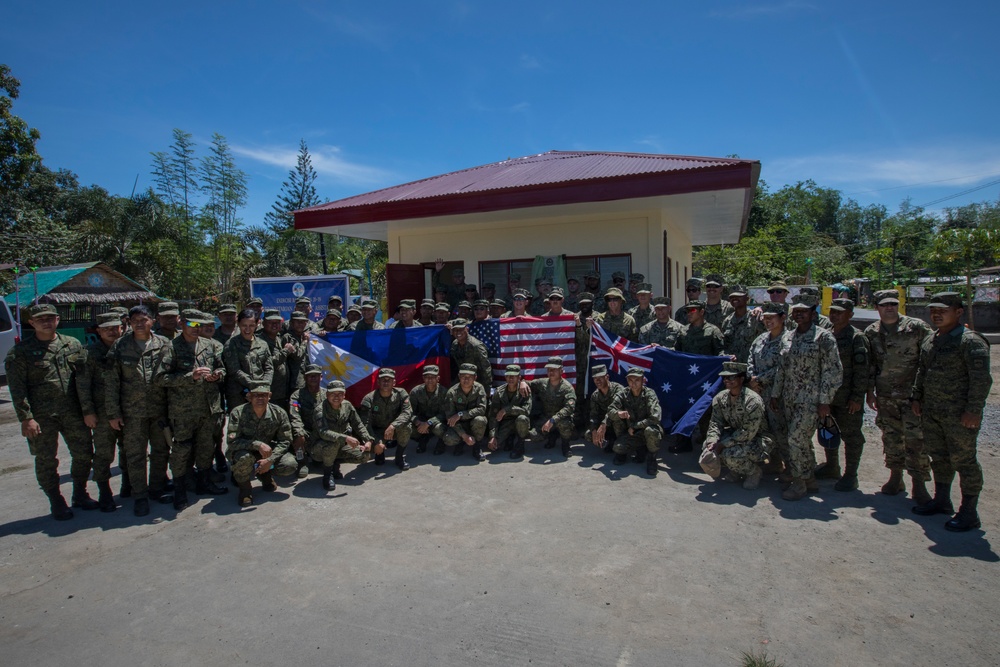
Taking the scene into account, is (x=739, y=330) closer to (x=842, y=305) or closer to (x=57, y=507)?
(x=842, y=305)

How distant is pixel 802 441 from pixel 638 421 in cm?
161

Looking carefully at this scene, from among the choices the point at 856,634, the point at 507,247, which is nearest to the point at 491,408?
the point at 856,634

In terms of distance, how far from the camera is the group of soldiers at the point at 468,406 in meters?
4.79

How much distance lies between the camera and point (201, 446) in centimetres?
550

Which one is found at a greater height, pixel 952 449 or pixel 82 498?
pixel 952 449

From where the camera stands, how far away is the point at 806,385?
16.9 feet

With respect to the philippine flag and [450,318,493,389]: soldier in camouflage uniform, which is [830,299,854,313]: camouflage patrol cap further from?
the philippine flag

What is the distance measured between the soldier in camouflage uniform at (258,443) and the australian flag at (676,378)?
3.95 meters

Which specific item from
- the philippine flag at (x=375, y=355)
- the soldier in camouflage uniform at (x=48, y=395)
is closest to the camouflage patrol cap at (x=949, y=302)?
the philippine flag at (x=375, y=355)

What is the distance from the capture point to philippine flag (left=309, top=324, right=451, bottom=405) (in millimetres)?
7059

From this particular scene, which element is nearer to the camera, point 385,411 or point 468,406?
point 385,411

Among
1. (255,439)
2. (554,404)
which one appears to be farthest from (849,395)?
(255,439)

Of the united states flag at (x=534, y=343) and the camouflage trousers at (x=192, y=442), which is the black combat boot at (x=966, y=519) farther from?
the camouflage trousers at (x=192, y=442)

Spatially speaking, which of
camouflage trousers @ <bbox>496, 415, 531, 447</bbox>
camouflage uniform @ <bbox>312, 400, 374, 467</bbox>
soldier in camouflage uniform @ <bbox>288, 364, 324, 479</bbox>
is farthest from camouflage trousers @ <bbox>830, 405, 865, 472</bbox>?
soldier in camouflage uniform @ <bbox>288, 364, 324, 479</bbox>
